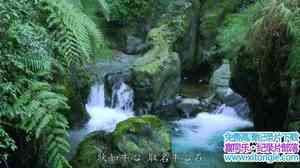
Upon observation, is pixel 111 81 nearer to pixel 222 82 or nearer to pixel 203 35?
pixel 222 82

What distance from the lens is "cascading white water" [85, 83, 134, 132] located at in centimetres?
798

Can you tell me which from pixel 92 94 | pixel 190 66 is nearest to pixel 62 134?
pixel 92 94

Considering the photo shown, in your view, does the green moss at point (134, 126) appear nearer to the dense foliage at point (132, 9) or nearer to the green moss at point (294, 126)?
the green moss at point (294, 126)

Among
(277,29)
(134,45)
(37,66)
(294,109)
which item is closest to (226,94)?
(277,29)

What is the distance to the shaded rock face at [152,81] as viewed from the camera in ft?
27.1

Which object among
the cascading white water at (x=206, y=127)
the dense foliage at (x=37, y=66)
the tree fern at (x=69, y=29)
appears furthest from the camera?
the cascading white water at (x=206, y=127)

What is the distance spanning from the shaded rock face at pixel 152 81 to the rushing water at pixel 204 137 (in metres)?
0.69

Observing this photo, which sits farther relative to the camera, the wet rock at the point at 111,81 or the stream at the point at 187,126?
the wet rock at the point at 111,81

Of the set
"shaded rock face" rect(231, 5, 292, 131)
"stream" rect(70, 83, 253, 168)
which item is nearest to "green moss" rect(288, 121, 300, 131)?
"shaded rock face" rect(231, 5, 292, 131)

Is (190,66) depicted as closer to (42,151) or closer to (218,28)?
(218,28)
